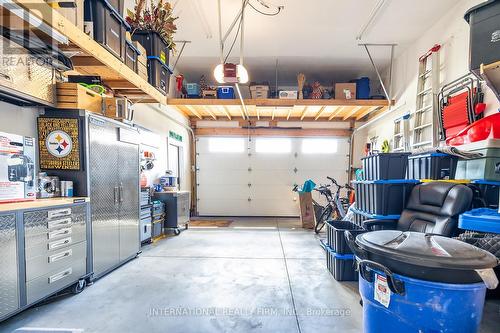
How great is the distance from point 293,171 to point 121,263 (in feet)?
15.9

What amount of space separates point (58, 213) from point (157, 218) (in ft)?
7.21

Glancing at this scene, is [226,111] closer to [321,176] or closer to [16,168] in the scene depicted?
[321,176]

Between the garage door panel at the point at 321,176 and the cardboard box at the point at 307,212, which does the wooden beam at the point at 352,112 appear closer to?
the garage door panel at the point at 321,176

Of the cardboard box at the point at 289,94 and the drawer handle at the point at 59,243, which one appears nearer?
the drawer handle at the point at 59,243

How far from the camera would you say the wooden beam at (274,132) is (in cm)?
663

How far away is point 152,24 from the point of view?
315 centimetres

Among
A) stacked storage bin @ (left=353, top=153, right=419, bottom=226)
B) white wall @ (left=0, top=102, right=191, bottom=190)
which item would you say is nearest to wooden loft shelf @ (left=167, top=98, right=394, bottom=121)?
white wall @ (left=0, top=102, right=191, bottom=190)

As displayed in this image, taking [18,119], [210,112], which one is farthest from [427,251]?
[210,112]

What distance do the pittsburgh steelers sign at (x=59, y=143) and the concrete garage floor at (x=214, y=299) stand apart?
4.43ft

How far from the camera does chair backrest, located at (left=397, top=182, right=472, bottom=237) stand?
174cm

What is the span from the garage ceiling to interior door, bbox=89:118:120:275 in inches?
82.0

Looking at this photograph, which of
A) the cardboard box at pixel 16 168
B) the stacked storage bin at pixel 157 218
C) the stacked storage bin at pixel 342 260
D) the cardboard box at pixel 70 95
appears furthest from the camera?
the stacked storage bin at pixel 157 218

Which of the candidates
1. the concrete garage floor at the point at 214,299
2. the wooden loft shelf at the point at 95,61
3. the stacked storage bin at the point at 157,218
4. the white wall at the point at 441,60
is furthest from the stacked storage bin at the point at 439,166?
the stacked storage bin at the point at 157,218

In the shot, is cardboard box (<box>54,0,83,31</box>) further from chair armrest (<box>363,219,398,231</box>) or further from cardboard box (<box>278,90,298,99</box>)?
cardboard box (<box>278,90,298,99</box>)
